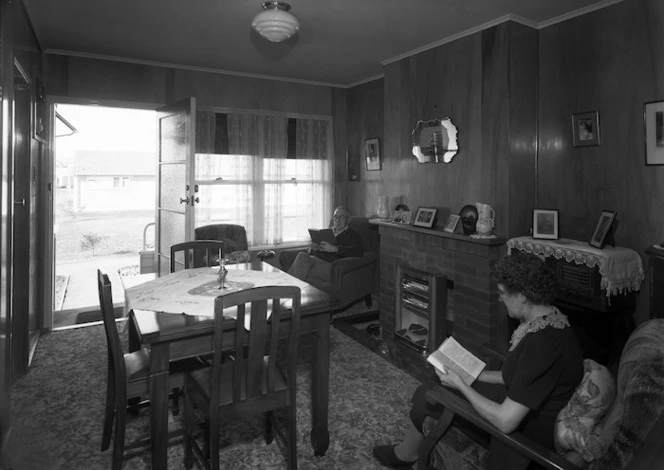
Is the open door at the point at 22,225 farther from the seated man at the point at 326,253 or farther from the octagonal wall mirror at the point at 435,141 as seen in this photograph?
the octagonal wall mirror at the point at 435,141

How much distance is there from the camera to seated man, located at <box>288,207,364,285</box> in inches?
171

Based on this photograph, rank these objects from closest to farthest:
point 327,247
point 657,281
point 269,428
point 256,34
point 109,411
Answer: point 109,411, point 269,428, point 657,281, point 256,34, point 327,247

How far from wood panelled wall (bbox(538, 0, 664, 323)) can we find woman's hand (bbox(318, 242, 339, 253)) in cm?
193

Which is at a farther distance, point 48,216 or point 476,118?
point 48,216

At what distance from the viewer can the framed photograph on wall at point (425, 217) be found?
12.6 feet

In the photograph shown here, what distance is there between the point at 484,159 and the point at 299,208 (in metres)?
2.60

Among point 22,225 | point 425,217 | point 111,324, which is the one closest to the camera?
point 111,324

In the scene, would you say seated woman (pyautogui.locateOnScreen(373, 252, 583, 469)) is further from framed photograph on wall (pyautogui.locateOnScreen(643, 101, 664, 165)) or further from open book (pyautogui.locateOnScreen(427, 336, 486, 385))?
framed photograph on wall (pyautogui.locateOnScreen(643, 101, 664, 165))

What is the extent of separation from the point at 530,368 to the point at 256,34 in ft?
10.8

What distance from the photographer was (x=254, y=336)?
185 centimetres

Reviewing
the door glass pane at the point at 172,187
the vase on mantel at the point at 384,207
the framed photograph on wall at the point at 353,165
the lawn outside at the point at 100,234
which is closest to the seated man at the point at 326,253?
the vase on mantel at the point at 384,207

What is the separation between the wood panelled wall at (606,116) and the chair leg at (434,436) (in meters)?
2.02

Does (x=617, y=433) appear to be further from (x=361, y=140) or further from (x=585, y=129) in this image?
(x=361, y=140)

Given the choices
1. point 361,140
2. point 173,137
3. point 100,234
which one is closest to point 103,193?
point 100,234
